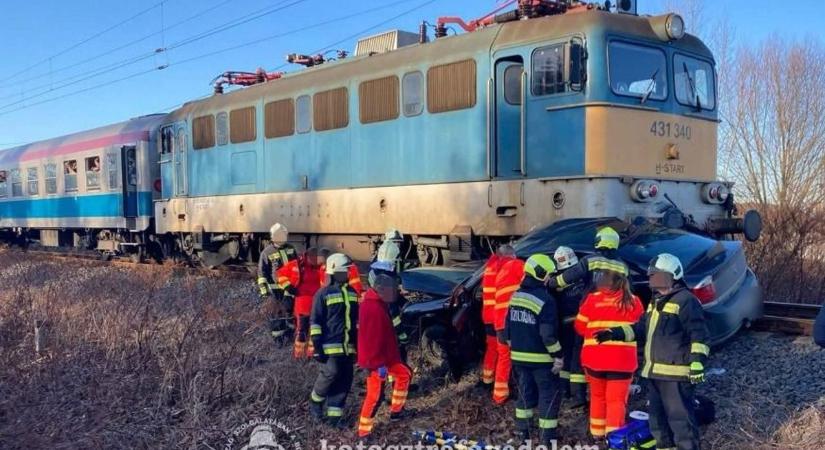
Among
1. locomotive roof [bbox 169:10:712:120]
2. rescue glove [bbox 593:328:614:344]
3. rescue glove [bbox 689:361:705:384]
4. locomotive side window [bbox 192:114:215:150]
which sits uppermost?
locomotive roof [bbox 169:10:712:120]

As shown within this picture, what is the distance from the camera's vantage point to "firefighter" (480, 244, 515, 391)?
240 inches

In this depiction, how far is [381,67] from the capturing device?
405 inches

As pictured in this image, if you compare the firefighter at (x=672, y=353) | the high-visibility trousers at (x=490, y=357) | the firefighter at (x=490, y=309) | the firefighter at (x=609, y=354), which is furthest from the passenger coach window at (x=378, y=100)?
the firefighter at (x=672, y=353)

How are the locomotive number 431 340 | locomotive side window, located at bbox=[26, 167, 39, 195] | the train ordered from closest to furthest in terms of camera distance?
the train
the locomotive number 431 340
locomotive side window, located at bbox=[26, 167, 39, 195]

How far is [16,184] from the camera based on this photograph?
2198cm

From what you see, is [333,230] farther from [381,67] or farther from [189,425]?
[189,425]

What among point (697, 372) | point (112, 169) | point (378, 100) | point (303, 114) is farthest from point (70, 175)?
point (697, 372)

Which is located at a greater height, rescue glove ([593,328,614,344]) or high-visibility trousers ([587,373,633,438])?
rescue glove ([593,328,614,344])

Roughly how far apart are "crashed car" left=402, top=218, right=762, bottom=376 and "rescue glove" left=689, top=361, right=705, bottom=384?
1.33 metres

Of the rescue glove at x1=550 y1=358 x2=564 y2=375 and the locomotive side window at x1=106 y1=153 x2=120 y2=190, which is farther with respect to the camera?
the locomotive side window at x1=106 y1=153 x2=120 y2=190

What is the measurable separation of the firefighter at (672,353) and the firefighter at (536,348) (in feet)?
2.19

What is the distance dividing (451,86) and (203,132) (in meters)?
6.67

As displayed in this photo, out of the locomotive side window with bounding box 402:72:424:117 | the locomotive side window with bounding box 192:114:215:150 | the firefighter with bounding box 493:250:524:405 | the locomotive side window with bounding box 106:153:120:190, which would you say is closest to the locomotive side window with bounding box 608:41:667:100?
the locomotive side window with bounding box 402:72:424:117

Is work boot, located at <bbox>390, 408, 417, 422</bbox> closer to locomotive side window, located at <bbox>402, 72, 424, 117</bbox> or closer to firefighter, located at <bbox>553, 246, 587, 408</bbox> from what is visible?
firefighter, located at <bbox>553, 246, 587, 408</bbox>
